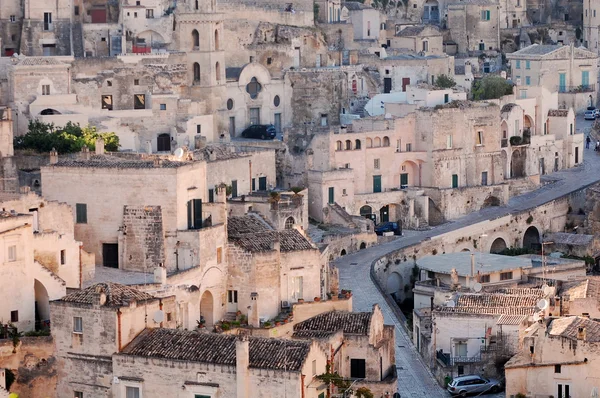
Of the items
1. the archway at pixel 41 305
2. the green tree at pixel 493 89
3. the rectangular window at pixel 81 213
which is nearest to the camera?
the archway at pixel 41 305

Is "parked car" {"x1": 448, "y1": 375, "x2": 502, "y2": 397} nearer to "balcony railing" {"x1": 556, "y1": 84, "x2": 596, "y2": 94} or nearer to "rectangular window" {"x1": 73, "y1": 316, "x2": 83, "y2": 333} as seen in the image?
"rectangular window" {"x1": 73, "y1": 316, "x2": 83, "y2": 333}

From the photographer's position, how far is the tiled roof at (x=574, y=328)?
58.3m

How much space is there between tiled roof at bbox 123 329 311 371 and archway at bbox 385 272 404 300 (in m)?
20.9

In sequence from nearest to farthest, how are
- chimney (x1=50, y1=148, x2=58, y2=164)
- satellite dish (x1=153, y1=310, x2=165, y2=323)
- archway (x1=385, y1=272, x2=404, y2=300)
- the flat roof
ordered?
1. satellite dish (x1=153, y1=310, x2=165, y2=323)
2. chimney (x1=50, y1=148, x2=58, y2=164)
3. the flat roof
4. archway (x1=385, y1=272, x2=404, y2=300)

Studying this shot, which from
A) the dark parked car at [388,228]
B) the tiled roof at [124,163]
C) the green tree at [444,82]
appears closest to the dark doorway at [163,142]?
the dark parked car at [388,228]

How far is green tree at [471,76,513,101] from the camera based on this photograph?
90875 mm

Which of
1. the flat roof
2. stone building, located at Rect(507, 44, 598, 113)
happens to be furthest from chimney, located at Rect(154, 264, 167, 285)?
stone building, located at Rect(507, 44, 598, 113)

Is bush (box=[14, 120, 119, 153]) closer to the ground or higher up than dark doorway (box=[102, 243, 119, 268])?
higher up

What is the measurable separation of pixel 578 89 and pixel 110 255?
44596mm

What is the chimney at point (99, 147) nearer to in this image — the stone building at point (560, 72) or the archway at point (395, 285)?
the archway at point (395, 285)

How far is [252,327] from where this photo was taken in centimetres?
6003

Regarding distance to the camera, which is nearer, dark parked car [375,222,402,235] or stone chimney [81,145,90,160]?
stone chimney [81,145,90,160]

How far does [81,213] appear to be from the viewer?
61188 mm

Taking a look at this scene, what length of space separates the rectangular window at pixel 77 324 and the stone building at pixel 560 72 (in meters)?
48.0
